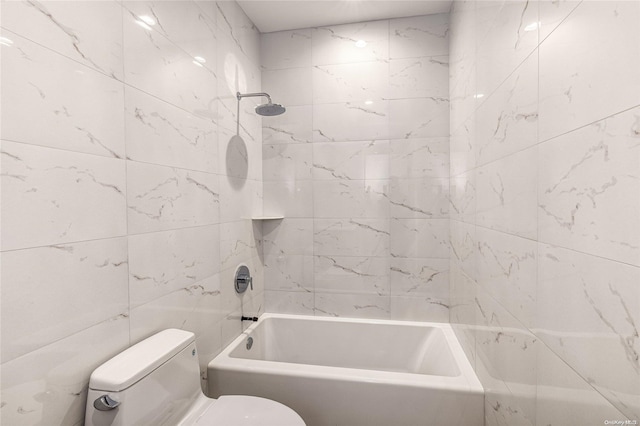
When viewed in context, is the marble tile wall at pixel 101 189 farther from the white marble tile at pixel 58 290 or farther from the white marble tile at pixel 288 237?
the white marble tile at pixel 288 237

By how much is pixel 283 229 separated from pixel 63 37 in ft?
5.65

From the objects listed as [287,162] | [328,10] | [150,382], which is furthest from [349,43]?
[150,382]

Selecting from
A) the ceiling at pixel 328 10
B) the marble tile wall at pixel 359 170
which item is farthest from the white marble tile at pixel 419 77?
the ceiling at pixel 328 10

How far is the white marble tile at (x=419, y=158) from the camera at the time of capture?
217cm

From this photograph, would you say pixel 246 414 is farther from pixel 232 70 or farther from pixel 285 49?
pixel 285 49

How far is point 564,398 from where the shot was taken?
Result: 2.51 ft

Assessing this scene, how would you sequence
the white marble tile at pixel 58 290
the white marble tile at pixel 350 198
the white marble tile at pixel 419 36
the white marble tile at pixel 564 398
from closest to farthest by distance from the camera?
the white marble tile at pixel 564 398 < the white marble tile at pixel 58 290 < the white marble tile at pixel 419 36 < the white marble tile at pixel 350 198

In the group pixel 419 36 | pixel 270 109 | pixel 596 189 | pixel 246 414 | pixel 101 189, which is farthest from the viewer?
pixel 419 36

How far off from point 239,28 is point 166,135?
3.89 feet

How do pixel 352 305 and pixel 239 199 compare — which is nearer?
pixel 239 199

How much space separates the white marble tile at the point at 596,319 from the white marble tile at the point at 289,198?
1698 millimetres

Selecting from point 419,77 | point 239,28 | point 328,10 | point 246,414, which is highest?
point 328,10

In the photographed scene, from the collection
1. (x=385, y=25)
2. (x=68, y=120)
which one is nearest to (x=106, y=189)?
(x=68, y=120)

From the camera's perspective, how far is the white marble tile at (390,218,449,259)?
2193mm
